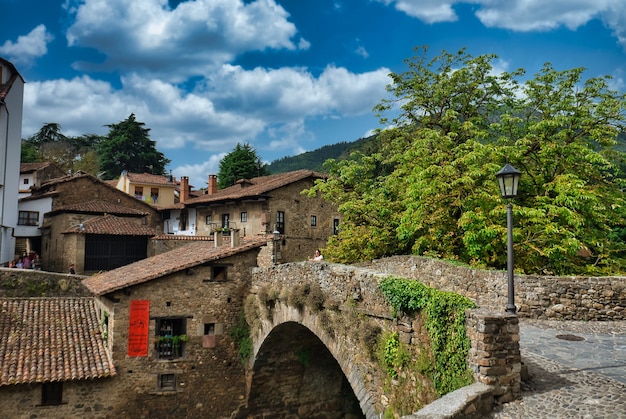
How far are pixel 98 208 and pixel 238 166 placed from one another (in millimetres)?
19137

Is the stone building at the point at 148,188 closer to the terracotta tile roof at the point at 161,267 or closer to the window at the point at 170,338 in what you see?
the terracotta tile roof at the point at 161,267

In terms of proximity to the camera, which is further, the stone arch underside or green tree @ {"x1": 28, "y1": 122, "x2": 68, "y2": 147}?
green tree @ {"x1": 28, "y1": 122, "x2": 68, "y2": 147}

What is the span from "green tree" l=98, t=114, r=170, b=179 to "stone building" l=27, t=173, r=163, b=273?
20268 mm

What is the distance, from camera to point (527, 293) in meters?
12.5

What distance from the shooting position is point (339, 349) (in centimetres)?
1255

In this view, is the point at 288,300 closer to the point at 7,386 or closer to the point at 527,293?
the point at 527,293

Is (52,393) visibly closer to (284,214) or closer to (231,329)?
(231,329)

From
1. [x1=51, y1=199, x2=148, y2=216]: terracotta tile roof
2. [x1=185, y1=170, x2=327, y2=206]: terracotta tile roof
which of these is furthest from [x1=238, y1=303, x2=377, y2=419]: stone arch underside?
[x1=51, y1=199, x2=148, y2=216]: terracotta tile roof

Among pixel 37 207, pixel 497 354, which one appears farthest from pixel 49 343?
pixel 37 207

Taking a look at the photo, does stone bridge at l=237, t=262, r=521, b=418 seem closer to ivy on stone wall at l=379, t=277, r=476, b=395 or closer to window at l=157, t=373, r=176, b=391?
ivy on stone wall at l=379, t=277, r=476, b=395

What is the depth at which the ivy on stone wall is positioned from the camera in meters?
7.57

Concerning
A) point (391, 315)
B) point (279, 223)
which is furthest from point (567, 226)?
point (279, 223)

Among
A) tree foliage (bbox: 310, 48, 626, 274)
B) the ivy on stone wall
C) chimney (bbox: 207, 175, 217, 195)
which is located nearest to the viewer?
the ivy on stone wall

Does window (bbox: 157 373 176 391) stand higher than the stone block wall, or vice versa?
the stone block wall
